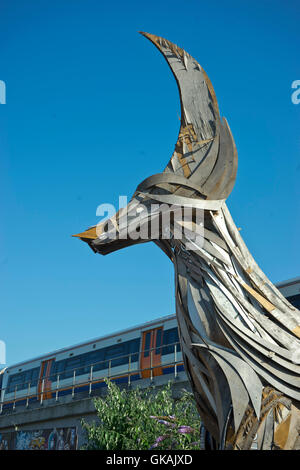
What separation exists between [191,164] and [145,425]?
667 cm

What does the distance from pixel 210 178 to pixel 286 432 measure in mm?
2674

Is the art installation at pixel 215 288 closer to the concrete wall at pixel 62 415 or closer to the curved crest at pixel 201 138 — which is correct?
the curved crest at pixel 201 138

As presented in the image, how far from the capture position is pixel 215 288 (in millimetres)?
5270

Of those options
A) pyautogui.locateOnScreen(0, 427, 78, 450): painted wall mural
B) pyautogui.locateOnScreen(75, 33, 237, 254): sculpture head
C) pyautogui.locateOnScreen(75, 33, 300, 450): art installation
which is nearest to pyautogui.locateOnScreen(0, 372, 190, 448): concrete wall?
pyautogui.locateOnScreen(0, 427, 78, 450): painted wall mural

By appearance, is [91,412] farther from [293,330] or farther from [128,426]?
[293,330]

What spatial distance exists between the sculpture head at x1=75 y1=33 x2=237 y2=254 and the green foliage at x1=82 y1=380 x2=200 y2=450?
16.6 ft

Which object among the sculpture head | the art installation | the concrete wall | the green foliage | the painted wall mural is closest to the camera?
the art installation

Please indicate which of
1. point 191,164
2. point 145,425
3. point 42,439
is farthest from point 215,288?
point 42,439

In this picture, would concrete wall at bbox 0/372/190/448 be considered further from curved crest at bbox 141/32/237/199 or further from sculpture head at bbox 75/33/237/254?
curved crest at bbox 141/32/237/199

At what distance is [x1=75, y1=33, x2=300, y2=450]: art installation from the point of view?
15.7 ft

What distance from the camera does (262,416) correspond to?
15.5 ft

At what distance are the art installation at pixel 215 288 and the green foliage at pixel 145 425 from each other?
14.0 ft

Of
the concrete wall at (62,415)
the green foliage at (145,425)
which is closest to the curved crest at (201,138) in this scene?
the green foliage at (145,425)

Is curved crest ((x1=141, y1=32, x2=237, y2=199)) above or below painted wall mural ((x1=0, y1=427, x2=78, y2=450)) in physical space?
above
